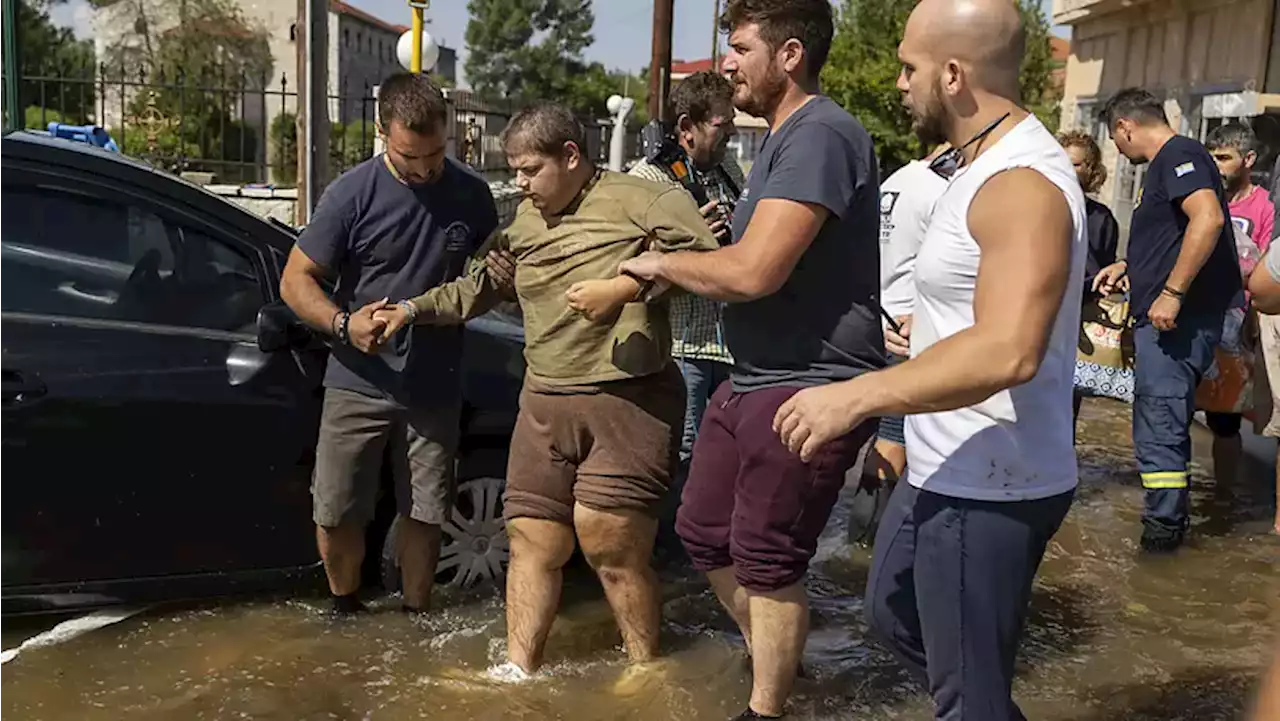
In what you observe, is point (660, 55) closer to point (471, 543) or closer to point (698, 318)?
point (698, 318)

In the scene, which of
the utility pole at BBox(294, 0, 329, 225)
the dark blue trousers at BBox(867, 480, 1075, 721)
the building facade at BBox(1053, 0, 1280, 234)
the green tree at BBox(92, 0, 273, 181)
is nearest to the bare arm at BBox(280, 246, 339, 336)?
the dark blue trousers at BBox(867, 480, 1075, 721)

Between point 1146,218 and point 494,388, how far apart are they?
2949 mm

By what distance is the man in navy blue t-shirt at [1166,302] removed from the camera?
5055 millimetres

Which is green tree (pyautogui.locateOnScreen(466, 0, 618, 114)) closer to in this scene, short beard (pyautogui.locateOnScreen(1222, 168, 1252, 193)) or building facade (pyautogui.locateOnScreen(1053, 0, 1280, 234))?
building facade (pyautogui.locateOnScreen(1053, 0, 1280, 234))

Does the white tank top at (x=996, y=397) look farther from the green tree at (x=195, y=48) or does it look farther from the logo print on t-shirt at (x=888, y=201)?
the green tree at (x=195, y=48)

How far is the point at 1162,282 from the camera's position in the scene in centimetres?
521

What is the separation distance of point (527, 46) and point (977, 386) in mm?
78076

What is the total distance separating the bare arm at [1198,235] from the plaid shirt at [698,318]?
1.83 metres

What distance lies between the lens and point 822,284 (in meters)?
3.14

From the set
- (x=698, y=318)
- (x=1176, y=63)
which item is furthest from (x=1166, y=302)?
(x=1176, y=63)

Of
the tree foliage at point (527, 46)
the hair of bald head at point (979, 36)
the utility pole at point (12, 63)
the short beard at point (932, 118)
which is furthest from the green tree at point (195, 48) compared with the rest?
the tree foliage at point (527, 46)

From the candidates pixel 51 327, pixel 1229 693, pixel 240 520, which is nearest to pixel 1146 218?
pixel 1229 693

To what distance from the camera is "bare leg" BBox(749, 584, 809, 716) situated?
130 inches

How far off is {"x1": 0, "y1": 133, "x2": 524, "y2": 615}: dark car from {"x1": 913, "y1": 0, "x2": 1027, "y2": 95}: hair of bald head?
228 cm
